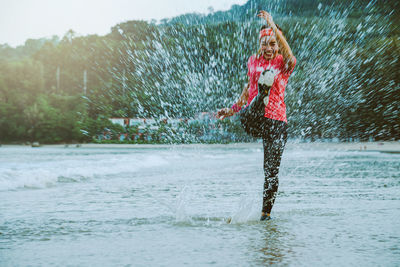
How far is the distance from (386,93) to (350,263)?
4900 cm

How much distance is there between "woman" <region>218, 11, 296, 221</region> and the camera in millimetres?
4430

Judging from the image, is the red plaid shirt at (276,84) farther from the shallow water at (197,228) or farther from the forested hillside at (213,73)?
the shallow water at (197,228)

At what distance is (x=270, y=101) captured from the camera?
14.5 ft

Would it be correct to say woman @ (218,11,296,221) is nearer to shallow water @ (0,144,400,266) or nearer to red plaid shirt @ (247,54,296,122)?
red plaid shirt @ (247,54,296,122)

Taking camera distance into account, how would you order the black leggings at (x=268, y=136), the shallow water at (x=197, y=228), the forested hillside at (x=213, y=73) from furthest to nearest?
the forested hillside at (x=213, y=73), the black leggings at (x=268, y=136), the shallow water at (x=197, y=228)

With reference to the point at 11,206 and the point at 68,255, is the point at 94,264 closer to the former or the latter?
the point at 68,255

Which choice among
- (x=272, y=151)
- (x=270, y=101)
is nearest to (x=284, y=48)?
(x=270, y=101)

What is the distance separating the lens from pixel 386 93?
4884 centimetres

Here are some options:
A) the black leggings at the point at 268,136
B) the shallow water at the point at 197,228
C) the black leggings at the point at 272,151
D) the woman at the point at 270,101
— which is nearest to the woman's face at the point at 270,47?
the woman at the point at 270,101

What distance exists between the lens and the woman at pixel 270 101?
14.5 feet

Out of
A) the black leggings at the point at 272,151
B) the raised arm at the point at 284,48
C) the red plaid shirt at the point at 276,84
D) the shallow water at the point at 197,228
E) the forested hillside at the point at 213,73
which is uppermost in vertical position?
the forested hillside at the point at 213,73

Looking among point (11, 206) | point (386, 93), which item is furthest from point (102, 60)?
point (11, 206)

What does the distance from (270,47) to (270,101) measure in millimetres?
468

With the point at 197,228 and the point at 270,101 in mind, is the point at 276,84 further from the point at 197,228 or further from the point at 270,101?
the point at 197,228
